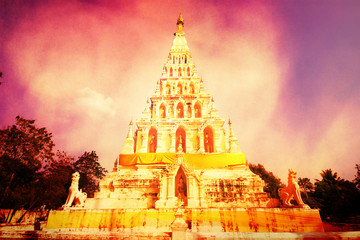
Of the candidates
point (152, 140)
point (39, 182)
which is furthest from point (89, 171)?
point (152, 140)

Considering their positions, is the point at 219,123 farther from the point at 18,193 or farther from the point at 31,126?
the point at 18,193

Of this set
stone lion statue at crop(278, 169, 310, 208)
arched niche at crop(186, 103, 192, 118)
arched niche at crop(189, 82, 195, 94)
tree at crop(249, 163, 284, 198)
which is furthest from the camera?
tree at crop(249, 163, 284, 198)

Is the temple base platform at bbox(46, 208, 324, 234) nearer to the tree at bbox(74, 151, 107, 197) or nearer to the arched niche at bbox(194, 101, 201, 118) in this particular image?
the arched niche at bbox(194, 101, 201, 118)

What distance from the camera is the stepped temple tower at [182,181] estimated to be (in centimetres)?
1273

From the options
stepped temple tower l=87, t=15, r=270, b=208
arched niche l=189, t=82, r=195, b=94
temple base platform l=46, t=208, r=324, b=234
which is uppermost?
arched niche l=189, t=82, r=195, b=94

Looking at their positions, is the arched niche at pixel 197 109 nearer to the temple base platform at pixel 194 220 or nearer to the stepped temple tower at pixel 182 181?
the stepped temple tower at pixel 182 181

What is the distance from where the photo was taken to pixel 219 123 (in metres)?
23.2

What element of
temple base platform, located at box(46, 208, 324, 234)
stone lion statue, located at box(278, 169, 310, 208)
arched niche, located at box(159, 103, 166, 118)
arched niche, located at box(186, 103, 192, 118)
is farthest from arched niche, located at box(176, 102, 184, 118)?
stone lion statue, located at box(278, 169, 310, 208)

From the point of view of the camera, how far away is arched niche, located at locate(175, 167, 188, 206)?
15564 millimetres

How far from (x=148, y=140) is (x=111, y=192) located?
7745 mm

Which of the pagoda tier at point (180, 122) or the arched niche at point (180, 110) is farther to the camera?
the arched niche at point (180, 110)

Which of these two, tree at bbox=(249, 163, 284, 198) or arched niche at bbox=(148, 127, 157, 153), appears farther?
tree at bbox=(249, 163, 284, 198)

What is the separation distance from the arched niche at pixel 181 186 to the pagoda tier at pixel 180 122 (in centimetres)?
505

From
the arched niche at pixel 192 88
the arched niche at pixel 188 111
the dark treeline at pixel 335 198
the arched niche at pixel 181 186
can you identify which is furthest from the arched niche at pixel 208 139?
the dark treeline at pixel 335 198
